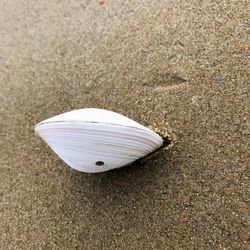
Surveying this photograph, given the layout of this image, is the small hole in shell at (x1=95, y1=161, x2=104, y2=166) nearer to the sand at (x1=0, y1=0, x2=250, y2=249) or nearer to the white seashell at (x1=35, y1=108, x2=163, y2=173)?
the white seashell at (x1=35, y1=108, x2=163, y2=173)

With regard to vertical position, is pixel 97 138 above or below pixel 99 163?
above

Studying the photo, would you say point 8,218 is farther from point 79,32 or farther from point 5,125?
point 79,32

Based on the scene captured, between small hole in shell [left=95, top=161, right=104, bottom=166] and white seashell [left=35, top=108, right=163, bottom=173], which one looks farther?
small hole in shell [left=95, top=161, right=104, bottom=166]

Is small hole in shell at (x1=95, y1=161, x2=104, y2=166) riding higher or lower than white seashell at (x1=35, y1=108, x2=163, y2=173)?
lower

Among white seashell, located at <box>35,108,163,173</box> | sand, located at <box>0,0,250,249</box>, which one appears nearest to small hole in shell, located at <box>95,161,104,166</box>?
white seashell, located at <box>35,108,163,173</box>

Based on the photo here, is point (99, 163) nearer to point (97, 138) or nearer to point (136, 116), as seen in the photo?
point (97, 138)

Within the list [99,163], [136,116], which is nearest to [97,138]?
[99,163]

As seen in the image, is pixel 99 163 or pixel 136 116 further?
pixel 136 116
